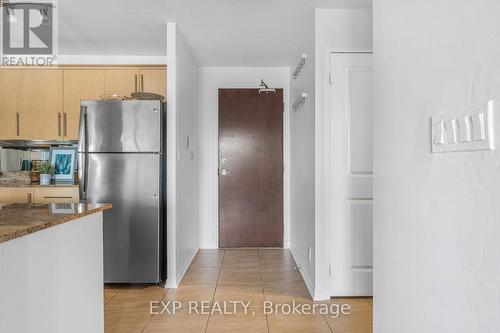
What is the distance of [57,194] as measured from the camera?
11.6 ft

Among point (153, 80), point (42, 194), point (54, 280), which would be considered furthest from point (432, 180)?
point (42, 194)

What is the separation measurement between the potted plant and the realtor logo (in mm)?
1163

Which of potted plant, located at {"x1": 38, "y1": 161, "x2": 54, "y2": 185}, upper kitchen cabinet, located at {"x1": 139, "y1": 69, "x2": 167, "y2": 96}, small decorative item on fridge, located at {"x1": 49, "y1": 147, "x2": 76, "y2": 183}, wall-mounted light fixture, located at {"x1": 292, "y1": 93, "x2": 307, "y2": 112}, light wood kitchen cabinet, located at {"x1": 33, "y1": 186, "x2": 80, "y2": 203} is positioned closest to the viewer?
wall-mounted light fixture, located at {"x1": 292, "y1": 93, "x2": 307, "y2": 112}

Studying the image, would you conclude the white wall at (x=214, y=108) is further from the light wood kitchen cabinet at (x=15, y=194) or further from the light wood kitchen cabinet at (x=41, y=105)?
the light wood kitchen cabinet at (x=15, y=194)

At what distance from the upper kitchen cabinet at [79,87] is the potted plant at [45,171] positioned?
0.53 metres

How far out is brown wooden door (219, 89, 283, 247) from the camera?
4.63 metres

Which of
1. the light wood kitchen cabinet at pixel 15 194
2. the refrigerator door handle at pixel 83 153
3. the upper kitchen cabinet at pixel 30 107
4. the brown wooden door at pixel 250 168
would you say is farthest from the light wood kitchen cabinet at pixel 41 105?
the brown wooden door at pixel 250 168

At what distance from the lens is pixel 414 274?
1.21 m

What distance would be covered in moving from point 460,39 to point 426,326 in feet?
2.89

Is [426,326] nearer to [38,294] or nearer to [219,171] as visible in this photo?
[38,294]

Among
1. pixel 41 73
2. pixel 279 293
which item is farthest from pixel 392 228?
pixel 41 73

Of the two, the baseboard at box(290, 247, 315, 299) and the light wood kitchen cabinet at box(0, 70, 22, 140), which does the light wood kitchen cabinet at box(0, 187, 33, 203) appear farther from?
the baseboard at box(290, 247, 315, 299)

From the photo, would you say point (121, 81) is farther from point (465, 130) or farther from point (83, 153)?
point (465, 130)

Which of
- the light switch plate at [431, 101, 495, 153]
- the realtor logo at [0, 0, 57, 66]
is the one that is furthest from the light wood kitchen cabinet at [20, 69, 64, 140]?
the light switch plate at [431, 101, 495, 153]
